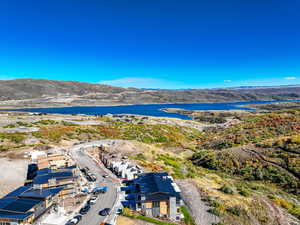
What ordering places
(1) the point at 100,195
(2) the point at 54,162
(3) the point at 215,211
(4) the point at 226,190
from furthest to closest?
(2) the point at 54,162 → (4) the point at 226,190 → (1) the point at 100,195 → (3) the point at 215,211

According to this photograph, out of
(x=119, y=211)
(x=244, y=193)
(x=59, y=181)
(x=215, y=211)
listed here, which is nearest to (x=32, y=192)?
(x=59, y=181)

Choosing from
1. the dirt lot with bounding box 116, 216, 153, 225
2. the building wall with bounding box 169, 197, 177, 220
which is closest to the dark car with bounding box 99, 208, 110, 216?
the dirt lot with bounding box 116, 216, 153, 225

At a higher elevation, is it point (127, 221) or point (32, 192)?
point (32, 192)

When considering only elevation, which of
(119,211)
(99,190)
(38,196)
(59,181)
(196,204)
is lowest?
(196,204)

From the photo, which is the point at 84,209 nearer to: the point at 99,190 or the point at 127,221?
the point at 99,190

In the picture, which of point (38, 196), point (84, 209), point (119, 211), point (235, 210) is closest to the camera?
point (38, 196)

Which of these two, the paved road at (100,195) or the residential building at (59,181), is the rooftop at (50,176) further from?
the paved road at (100,195)

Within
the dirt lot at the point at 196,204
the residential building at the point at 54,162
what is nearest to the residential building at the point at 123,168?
the residential building at the point at 54,162
